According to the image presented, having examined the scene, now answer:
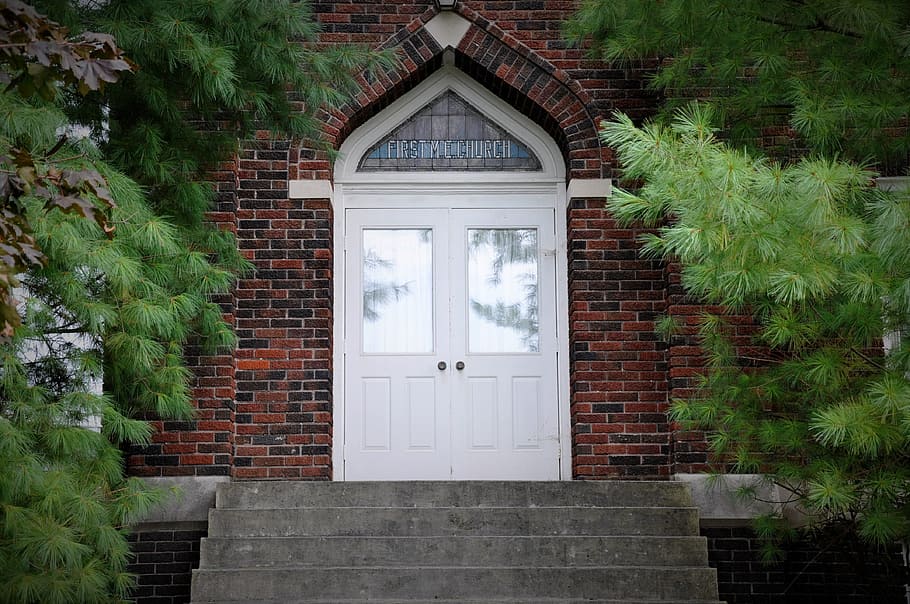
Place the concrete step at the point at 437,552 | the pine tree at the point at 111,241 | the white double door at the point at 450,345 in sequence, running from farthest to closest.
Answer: the white double door at the point at 450,345 < the concrete step at the point at 437,552 < the pine tree at the point at 111,241

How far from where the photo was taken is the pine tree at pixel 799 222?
190 inches

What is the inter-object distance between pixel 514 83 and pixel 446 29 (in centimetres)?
63

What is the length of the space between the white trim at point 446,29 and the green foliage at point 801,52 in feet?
5.32

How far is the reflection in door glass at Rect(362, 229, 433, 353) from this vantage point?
845 centimetres

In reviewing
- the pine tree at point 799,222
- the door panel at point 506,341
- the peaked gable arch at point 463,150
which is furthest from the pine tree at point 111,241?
the pine tree at point 799,222

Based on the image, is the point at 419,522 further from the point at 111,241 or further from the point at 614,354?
the point at 111,241

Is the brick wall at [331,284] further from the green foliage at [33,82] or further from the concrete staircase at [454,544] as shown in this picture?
the green foliage at [33,82]

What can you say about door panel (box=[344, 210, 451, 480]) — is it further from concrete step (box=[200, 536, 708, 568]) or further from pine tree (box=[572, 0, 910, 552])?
pine tree (box=[572, 0, 910, 552])

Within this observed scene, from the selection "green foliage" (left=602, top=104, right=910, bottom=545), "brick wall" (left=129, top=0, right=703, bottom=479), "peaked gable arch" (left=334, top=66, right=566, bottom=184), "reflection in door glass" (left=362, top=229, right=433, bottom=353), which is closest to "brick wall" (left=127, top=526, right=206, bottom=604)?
"brick wall" (left=129, top=0, right=703, bottom=479)

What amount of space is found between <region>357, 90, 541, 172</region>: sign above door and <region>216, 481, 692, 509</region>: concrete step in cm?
261

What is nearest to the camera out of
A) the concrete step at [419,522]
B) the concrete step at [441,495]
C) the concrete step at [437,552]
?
the concrete step at [437,552]

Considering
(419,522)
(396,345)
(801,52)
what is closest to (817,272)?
(801,52)

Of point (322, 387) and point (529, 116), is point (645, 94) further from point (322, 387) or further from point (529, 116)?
point (322, 387)

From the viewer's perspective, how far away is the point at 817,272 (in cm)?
479
